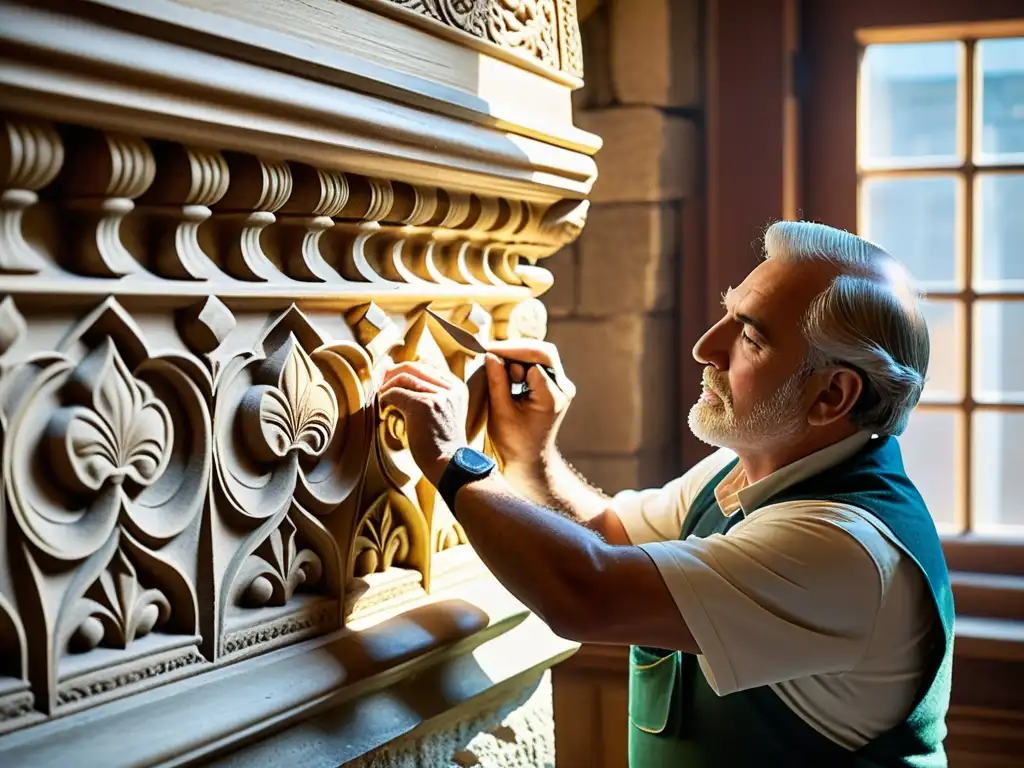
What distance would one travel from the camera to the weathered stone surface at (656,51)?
8.39 ft

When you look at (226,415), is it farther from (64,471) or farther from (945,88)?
(945,88)

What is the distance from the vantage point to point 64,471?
0.97 metres

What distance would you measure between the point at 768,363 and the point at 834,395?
0.10m

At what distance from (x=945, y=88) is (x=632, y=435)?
3.58ft

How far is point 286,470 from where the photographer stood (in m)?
1.24

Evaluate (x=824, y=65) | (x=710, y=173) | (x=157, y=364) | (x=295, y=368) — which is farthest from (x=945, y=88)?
(x=157, y=364)

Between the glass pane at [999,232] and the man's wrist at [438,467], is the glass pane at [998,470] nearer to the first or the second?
the glass pane at [999,232]

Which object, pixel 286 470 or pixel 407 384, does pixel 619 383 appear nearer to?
pixel 407 384

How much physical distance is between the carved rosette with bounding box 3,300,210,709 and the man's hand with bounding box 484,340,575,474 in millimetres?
613

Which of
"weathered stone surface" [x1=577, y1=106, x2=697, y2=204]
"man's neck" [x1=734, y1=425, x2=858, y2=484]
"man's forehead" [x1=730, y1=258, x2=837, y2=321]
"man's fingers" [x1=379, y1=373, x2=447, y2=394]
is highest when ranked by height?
"weathered stone surface" [x1=577, y1=106, x2=697, y2=204]

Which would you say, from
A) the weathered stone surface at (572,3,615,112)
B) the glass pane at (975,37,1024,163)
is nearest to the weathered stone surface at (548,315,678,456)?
the weathered stone surface at (572,3,615,112)

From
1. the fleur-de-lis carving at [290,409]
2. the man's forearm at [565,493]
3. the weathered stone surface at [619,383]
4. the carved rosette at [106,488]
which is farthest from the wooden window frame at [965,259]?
the carved rosette at [106,488]

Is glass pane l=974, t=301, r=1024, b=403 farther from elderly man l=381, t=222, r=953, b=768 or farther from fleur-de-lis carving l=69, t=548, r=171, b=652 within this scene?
fleur-de-lis carving l=69, t=548, r=171, b=652

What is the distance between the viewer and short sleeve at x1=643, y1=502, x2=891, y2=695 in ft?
4.64
